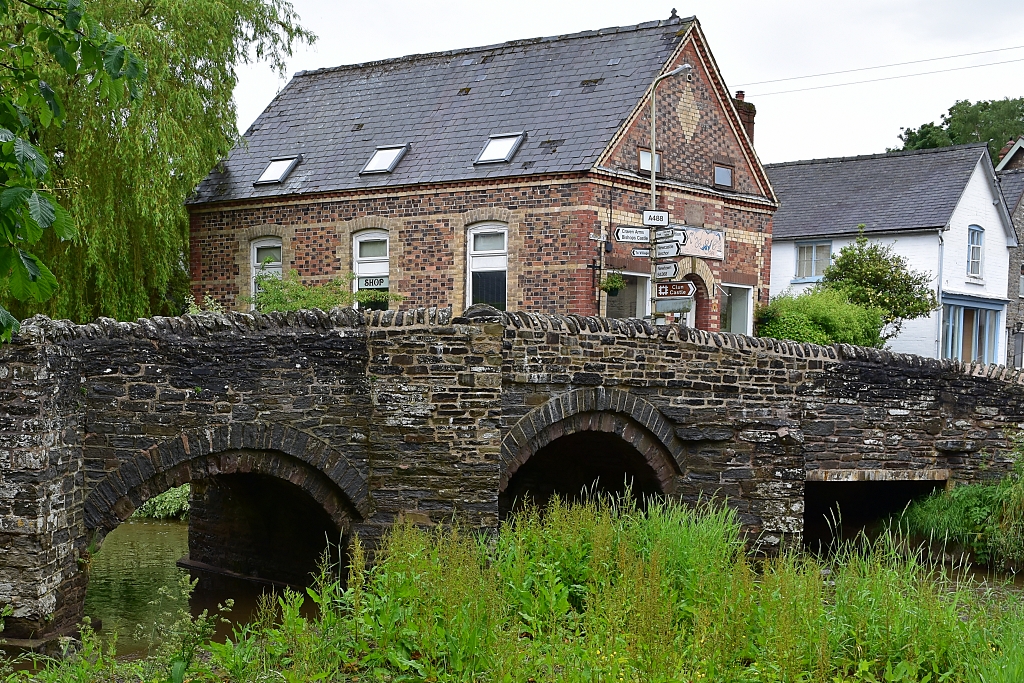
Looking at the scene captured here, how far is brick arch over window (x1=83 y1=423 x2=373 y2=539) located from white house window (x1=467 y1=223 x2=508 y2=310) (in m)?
8.54

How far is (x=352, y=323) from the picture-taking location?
1089 cm

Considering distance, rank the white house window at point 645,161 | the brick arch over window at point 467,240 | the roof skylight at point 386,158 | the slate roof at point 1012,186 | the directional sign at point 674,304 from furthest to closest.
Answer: the slate roof at point 1012,186 → the roof skylight at point 386,158 → the white house window at point 645,161 → the brick arch over window at point 467,240 → the directional sign at point 674,304

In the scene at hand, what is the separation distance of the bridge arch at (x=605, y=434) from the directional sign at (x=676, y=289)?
310cm

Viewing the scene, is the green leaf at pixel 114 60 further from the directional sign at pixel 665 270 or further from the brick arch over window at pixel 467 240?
the brick arch over window at pixel 467 240

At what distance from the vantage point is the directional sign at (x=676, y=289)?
1593 cm

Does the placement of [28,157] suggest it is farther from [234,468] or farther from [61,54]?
[234,468]

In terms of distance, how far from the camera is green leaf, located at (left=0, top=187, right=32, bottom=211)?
3852 millimetres

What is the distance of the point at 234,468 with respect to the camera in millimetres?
10477

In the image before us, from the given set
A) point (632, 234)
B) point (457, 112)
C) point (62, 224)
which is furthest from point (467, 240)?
point (62, 224)

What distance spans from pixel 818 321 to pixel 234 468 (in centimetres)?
1486

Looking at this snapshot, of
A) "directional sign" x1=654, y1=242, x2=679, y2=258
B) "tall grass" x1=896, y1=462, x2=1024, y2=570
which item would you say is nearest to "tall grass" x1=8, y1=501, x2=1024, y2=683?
"tall grass" x1=896, y1=462, x2=1024, y2=570

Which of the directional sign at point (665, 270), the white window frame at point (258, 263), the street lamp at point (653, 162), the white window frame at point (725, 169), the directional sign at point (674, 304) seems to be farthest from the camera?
the white window frame at point (725, 169)

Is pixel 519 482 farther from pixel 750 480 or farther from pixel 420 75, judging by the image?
pixel 420 75

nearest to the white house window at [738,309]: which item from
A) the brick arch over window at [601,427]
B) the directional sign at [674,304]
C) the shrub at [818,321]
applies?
the shrub at [818,321]
